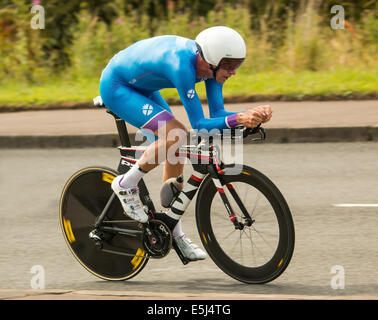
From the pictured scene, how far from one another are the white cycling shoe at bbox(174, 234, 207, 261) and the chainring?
0.40 feet

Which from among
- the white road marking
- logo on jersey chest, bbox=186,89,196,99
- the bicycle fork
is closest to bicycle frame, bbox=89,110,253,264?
the bicycle fork

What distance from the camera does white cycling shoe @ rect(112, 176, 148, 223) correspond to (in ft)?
17.6

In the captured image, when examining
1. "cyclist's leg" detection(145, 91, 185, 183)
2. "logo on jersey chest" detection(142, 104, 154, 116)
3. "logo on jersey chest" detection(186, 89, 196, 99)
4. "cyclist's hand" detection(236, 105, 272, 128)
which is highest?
"logo on jersey chest" detection(186, 89, 196, 99)

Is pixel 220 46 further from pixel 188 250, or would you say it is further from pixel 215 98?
pixel 188 250

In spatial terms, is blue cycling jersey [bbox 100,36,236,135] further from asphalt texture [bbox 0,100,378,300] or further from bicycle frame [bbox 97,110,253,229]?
asphalt texture [bbox 0,100,378,300]

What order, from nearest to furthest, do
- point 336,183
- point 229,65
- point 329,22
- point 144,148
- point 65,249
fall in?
point 229,65 → point 144,148 → point 65,249 → point 336,183 → point 329,22

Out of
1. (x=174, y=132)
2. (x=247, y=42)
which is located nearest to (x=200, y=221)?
(x=174, y=132)

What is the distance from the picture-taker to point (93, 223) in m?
5.73

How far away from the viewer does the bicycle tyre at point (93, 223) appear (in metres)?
5.59

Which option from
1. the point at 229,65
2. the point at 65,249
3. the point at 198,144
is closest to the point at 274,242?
the point at 198,144

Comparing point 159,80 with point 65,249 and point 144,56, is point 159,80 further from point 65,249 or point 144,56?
point 65,249

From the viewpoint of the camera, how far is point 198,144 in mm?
5223

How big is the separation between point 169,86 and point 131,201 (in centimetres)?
75

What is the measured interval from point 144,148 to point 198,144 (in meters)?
0.39
